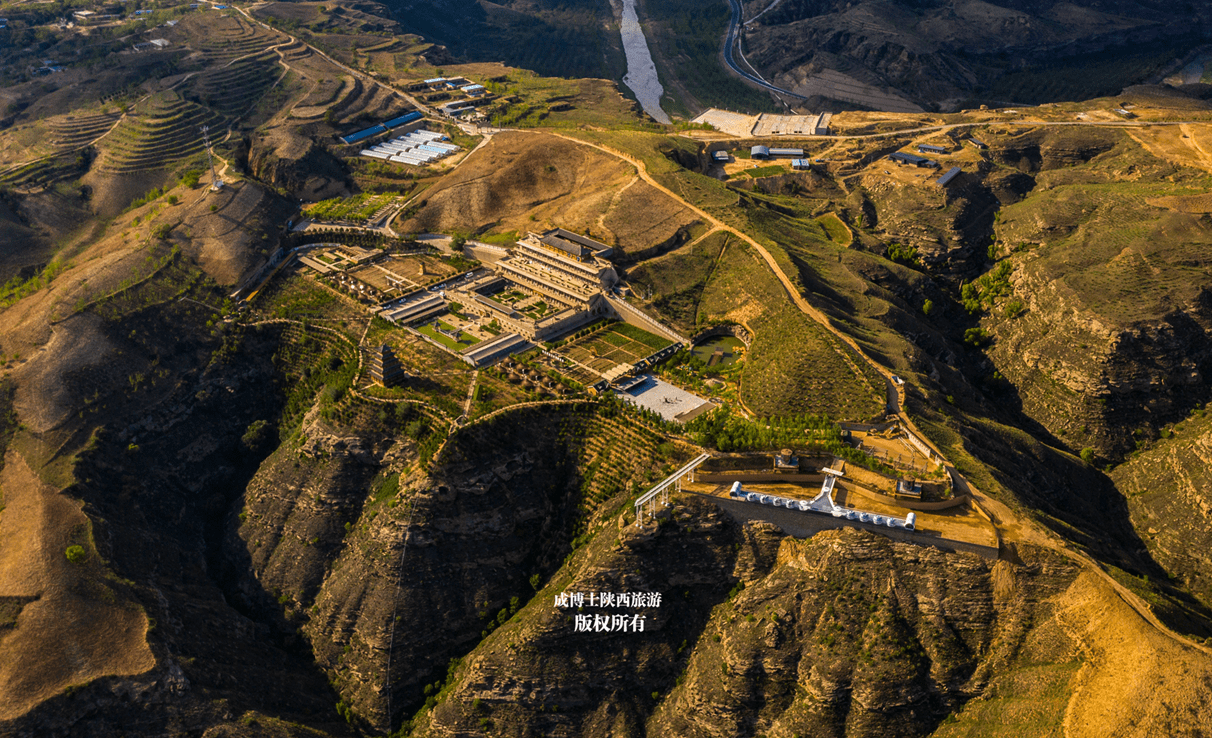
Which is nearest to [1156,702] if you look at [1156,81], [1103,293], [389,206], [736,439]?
[736,439]

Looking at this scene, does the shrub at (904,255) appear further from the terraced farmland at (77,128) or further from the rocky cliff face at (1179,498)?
the terraced farmland at (77,128)

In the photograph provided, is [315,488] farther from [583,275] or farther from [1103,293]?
[1103,293]

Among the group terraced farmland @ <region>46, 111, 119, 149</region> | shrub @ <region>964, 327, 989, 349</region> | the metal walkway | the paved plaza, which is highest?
the metal walkway

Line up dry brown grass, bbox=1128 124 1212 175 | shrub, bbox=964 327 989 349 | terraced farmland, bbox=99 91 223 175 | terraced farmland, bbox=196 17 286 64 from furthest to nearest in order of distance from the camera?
terraced farmland, bbox=196 17 286 64 < terraced farmland, bbox=99 91 223 175 < dry brown grass, bbox=1128 124 1212 175 < shrub, bbox=964 327 989 349

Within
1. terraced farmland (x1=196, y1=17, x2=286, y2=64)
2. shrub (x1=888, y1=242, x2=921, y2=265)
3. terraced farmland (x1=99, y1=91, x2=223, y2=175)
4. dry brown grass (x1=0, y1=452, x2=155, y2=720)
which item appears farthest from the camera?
terraced farmland (x1=196, y1=17, x2=286, y2=64)

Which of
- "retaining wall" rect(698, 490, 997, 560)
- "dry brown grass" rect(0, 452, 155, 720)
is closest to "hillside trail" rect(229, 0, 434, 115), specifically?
"dry brown grass" rect(0, 452, 155, 720)

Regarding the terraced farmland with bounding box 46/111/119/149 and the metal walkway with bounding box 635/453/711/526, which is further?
the terraced farmland with bounding box 46/111/119/149

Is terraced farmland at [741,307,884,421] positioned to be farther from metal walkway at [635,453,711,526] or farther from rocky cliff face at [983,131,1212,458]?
rocky cliff face at [983,131,1212,458]
